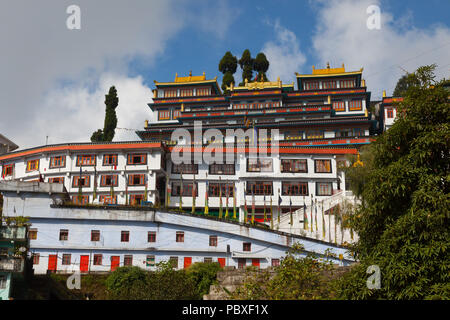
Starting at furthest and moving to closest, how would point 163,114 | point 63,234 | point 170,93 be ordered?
point 170,93
point 163,114
point 63,234

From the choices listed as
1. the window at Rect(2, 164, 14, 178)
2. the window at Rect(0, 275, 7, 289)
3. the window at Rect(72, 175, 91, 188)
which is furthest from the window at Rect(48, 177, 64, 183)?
the window at Rect(0, 275, 7, 289)

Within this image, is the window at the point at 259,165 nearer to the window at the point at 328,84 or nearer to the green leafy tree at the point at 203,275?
the green leafy tree at the point at 203,275

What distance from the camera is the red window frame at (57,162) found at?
54.1 meters

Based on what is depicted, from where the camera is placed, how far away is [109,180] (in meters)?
53.2

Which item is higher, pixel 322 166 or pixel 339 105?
pixel 339 105

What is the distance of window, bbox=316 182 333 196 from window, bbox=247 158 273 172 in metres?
5.76

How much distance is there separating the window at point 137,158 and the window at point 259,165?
1206cm

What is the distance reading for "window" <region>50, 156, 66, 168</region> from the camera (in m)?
54.1

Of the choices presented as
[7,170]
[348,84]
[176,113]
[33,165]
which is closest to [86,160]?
[33,165]

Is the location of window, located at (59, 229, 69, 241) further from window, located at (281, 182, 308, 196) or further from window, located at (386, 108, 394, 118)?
window, located at (386, 108, 394, 118)

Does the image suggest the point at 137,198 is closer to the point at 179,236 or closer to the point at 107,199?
the point at 107,199

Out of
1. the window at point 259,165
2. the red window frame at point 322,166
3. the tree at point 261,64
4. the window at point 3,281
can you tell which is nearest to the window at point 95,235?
the window at point 3,281

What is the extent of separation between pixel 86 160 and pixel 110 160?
286 cm
